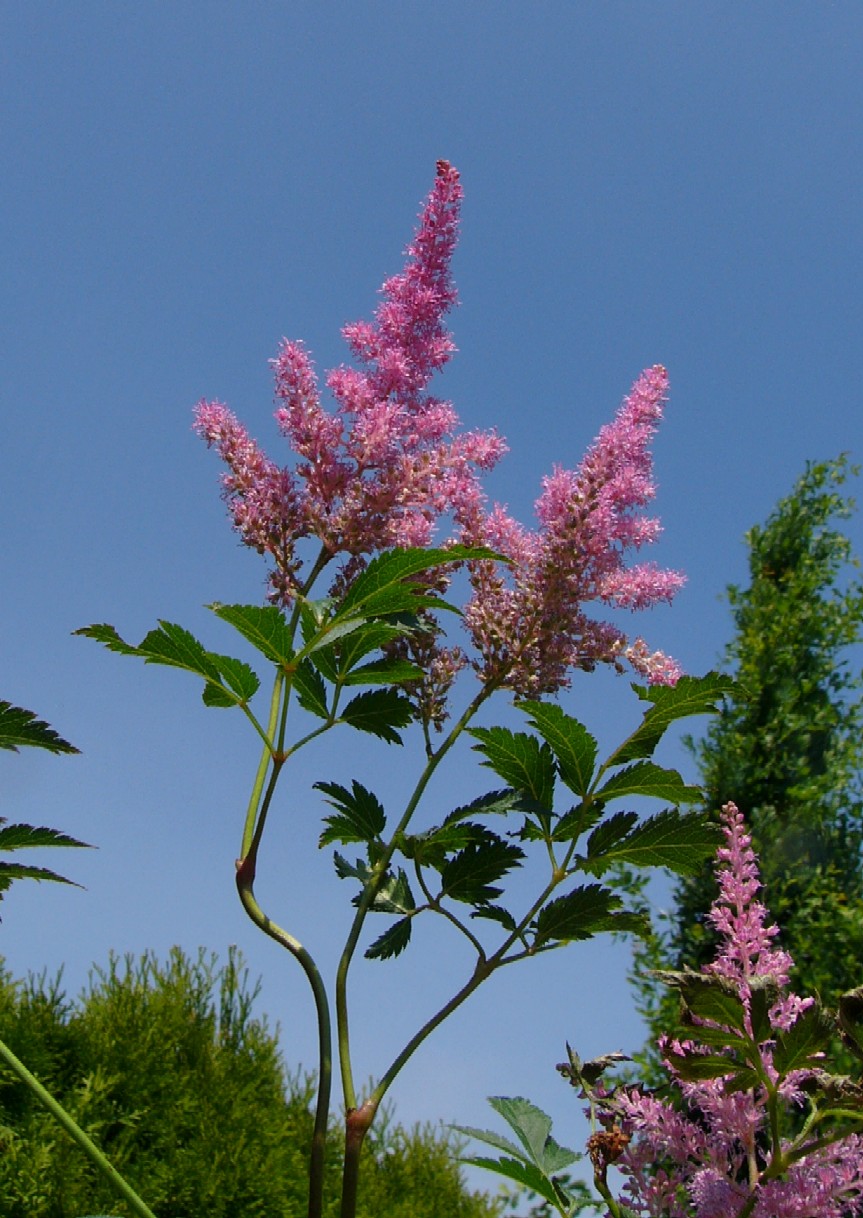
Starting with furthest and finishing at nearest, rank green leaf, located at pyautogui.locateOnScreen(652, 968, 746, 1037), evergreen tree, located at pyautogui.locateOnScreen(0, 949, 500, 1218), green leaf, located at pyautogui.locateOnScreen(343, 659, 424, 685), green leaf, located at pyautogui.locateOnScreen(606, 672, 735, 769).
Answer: evergreen tree, located at pyautogui.locateOnScreen(0, 949, 500, 1218), green leaf, located at pyautogui.locateOnScreen(343, 659, 424, 685), green leaf, located at pyautogui.locateOnScreen(606, 672, 735, 769), green leaf, located at pyautogui.locateOnScreen(652, 968, 746, 1037)

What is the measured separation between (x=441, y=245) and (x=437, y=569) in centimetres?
68

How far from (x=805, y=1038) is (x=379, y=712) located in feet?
2.41

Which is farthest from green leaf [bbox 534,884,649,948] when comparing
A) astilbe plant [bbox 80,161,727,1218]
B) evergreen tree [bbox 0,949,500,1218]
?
evergreen tree [bbox 0,949,500,1218]

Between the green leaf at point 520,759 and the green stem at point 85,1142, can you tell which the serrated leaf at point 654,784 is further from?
the green stem at point 85,1142

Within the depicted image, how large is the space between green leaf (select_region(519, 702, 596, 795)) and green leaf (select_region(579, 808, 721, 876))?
8 cm

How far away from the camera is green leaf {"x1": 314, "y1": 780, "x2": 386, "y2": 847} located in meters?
1.42

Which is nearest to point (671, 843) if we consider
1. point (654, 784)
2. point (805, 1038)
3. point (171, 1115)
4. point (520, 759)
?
point (654, 784)

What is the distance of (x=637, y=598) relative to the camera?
1.82m

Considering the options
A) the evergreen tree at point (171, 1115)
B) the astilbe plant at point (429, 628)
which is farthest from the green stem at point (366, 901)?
the evergreen tree at point (171, 1115)

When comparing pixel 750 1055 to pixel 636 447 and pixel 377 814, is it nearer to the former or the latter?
pixel 377 814

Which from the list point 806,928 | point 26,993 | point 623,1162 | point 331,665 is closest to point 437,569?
point 331,665

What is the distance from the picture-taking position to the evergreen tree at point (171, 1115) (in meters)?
3.89

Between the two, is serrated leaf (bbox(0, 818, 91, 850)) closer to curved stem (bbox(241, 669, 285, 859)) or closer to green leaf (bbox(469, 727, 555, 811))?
curved stem (bbox(241, 669, 285, 859))

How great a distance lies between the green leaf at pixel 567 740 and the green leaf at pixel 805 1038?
458 mm
